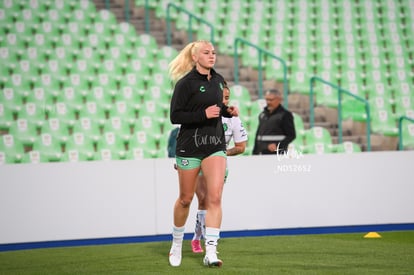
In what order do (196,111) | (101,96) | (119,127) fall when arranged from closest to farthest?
(196,111), (119,127), (101,96)

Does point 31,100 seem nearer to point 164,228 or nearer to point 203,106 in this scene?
point 164,228

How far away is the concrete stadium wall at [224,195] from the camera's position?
9.88m

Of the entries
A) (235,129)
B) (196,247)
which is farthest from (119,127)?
(196,247)

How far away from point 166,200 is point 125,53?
5.39m

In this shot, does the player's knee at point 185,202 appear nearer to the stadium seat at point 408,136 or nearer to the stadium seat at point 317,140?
the stadium seat at point 317,140

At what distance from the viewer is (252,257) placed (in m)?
7.73

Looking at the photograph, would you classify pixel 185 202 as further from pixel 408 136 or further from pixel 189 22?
pixel 189 22

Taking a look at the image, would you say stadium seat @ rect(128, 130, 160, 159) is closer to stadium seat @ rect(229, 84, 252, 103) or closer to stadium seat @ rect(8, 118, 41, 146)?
stadium seat @ rect(8, 118, 41, 146)

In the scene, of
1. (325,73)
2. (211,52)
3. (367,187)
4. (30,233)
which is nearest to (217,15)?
(325,73)

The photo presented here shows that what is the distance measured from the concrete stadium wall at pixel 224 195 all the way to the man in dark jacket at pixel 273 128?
877 millimetres

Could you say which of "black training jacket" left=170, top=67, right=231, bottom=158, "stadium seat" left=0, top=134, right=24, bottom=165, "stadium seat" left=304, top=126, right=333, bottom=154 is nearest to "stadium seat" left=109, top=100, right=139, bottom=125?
"stadium seat" left=0, top=134, right=24, bottom=165

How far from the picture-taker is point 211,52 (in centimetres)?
692

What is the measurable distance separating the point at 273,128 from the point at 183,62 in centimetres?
440

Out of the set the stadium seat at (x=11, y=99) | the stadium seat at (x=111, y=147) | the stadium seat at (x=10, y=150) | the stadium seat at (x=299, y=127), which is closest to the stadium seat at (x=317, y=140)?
the stadium seat at (x=299, y=127)
